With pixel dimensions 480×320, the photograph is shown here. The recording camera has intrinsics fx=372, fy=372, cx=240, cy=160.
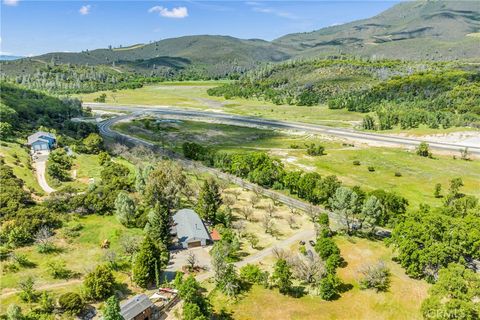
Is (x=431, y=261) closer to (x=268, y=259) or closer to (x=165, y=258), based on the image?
(x=268, y=259)

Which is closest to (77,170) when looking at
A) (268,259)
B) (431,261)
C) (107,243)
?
(107,243)

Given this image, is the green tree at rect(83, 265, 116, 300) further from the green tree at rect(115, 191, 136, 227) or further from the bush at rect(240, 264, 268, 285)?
the green tree at rect(115, 191, 136, 227)

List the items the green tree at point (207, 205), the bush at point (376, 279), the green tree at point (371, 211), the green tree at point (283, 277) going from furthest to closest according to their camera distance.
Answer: the green tree at point (207, 205) < the green tree at point (371, 211) < the bush at point (376, 279) < the green tree at point (283, 277)

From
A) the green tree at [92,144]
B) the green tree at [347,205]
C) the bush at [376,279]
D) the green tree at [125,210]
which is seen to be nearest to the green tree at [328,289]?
the bush at [376,279]

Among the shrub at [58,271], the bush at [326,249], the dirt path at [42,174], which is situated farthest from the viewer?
the dirt path at [42,174]

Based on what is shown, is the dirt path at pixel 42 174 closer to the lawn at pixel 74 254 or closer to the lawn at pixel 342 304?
the lawn at pixel 74 254

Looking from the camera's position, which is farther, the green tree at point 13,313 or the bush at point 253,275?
the bush at point 253,275

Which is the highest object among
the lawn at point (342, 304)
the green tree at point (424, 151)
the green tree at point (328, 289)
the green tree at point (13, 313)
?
the green tree at point (424, 151)
